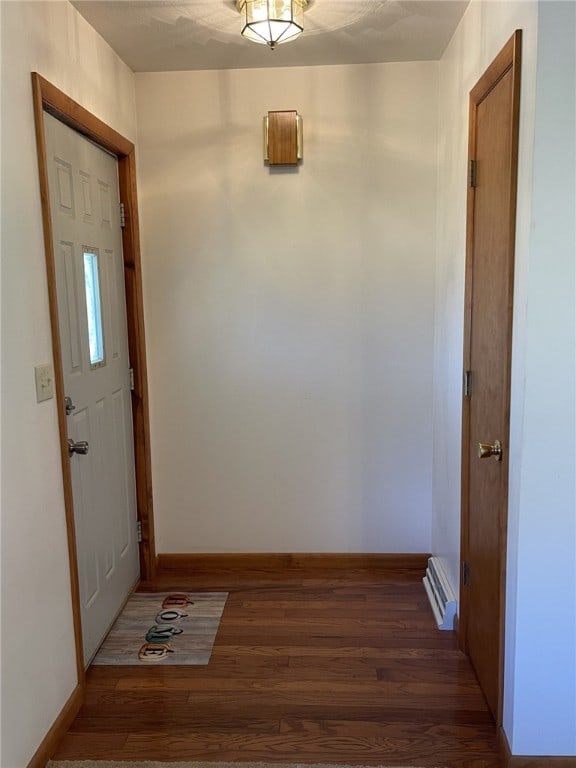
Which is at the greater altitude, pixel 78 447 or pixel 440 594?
pixel 78 447

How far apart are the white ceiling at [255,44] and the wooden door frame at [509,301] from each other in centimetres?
45

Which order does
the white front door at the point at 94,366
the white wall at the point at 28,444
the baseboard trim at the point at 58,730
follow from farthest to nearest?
the white front door at the point at 94,366 → the baseboard trim at the point at 58,730 → the white wall at the point at 28,444

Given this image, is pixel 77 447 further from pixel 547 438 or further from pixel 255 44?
pixel 255 44

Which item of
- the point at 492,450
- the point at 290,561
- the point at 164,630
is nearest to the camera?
the point at 492,450

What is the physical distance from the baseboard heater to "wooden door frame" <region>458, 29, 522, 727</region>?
0.33ft

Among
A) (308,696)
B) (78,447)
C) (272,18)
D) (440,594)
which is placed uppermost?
(272,18)

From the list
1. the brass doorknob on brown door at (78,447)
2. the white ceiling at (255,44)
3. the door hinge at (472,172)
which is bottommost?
the brass doorknob on brown door at (78,447)

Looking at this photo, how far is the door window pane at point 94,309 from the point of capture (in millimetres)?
2414

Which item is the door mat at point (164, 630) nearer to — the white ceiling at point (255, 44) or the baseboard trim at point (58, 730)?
the baseboard trim at point (58, 730)

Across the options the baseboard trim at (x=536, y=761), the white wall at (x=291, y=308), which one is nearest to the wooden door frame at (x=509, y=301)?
the baseboard trim at (x=536, y=761)

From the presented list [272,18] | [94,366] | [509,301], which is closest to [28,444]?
[94,366]

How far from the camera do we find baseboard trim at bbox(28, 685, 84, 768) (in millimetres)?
→ 1852

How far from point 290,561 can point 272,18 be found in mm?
2449

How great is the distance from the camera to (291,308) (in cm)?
296
